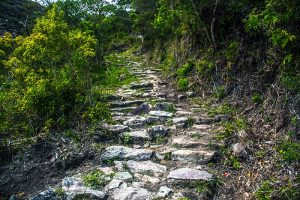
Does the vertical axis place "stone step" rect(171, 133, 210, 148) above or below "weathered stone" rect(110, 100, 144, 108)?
below

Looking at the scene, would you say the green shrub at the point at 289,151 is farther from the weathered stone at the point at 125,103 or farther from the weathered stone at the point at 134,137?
the weathered stone at the point at 125,103

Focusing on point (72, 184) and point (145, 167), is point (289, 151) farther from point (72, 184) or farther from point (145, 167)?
point (72, 184)

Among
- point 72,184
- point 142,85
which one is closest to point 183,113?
point 142,85

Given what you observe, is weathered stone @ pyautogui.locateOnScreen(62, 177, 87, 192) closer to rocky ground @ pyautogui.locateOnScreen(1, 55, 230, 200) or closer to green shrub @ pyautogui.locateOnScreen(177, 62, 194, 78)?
rocky ground @ pyautogui.locateOnScreen(1, 55, 230, 200)

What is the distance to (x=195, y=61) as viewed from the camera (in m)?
7.55

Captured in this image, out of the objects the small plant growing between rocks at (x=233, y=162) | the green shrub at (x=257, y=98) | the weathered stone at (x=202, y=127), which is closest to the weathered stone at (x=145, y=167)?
the small plant growing between rocks at (x=233, y=162)

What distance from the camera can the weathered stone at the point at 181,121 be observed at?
16.2ft

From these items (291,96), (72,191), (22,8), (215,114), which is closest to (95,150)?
(72,191)

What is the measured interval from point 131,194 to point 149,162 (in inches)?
29.8

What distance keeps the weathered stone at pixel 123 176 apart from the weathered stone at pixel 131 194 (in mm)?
215

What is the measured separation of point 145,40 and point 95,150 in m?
10.3

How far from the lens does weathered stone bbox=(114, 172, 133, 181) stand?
11.3 feet

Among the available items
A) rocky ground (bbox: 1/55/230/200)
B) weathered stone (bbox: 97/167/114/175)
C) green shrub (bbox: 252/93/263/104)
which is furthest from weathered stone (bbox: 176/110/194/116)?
weathered stone (bbox: 97/167/114/175)

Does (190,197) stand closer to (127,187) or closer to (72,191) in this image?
(127,187)
